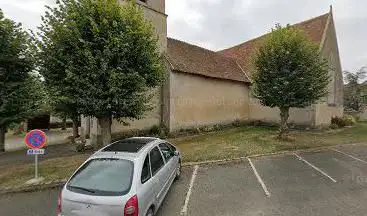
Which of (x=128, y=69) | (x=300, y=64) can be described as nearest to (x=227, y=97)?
(x=300, y=64)

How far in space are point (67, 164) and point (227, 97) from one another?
14127mm

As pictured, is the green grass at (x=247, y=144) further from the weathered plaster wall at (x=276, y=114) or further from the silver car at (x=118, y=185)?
the silver car at (x=118, y=185)

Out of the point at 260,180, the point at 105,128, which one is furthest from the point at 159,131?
the point at 260,180

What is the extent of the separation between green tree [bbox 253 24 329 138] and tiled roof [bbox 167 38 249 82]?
18.6ft

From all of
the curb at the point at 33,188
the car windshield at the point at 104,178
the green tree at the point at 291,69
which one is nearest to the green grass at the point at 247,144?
the green tree at the point at 291,69

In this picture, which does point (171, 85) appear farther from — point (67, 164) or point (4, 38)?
point (4, 38)

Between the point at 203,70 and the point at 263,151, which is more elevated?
the point at 203,70

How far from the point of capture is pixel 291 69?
48.2 ft

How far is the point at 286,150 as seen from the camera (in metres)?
13.5

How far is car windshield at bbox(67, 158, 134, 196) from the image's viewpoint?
17.6 ft

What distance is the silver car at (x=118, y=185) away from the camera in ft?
16.7

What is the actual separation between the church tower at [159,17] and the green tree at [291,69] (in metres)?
6.75

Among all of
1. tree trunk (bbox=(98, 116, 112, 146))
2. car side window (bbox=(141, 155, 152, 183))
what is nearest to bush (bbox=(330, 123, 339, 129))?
tree trunk (bbox=(98, 116, 112, 146))

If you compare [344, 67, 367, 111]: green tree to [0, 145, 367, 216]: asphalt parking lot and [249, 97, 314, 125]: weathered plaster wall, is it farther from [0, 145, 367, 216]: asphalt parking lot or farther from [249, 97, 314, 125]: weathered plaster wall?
[0, 145, 367, 216]: asphalt parking lot
